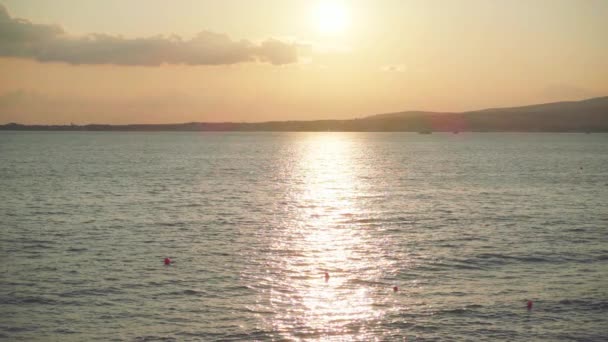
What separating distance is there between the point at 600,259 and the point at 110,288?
1216 inches

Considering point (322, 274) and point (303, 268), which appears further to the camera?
point (303, 268)

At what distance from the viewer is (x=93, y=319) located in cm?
2620

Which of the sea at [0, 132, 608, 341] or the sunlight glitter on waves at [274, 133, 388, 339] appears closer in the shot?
the sea at [0, 132, 608, 341]

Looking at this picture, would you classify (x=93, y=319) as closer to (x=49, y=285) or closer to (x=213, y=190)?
(x=49, y=285)

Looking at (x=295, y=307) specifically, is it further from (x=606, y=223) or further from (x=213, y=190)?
(x=213, y=190)

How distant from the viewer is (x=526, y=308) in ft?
91.2

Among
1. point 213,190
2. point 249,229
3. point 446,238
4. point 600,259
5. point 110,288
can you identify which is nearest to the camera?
point 110,288

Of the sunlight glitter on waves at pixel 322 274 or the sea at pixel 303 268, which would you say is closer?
the sea at pixel 303 268

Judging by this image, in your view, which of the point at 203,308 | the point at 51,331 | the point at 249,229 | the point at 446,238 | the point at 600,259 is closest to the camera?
the point at 51,331

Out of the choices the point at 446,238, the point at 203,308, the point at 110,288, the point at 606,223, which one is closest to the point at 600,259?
the point at 446,238

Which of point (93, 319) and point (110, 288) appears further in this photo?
point (110, 288)

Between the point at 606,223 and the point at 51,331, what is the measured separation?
46.6 m

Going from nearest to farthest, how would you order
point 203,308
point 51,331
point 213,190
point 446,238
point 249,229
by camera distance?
point 51,331 → point 203,308 → point 446,238 → point 249,229 → point 213,190

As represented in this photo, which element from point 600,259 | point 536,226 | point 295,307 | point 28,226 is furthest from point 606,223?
point 28,226
